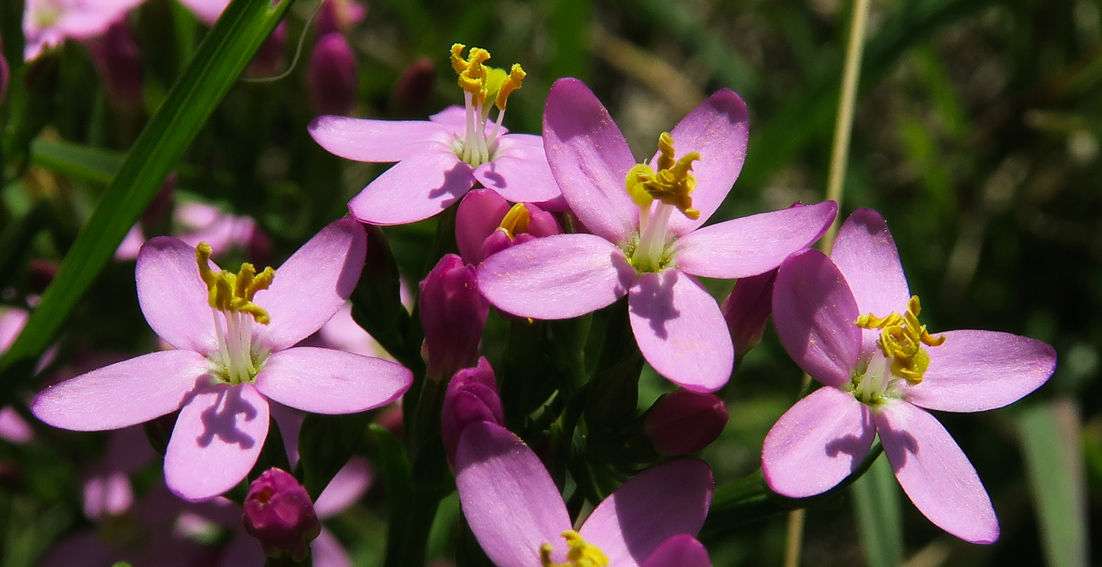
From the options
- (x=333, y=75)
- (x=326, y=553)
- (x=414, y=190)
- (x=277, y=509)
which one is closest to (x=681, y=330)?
(x=414, y=190)

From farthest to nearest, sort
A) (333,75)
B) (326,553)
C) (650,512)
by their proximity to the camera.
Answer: (326,553) < (333,75) < (650,512)

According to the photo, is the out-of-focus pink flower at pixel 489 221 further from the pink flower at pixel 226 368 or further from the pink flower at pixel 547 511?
the pink flower at pixel 547 511

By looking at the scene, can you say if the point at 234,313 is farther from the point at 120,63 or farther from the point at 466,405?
the point at 120,63

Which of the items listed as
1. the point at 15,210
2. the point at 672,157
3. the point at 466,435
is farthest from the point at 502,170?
the point at 15,210

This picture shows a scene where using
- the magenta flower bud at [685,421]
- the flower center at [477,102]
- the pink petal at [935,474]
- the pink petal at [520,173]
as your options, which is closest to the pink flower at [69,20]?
the flower center at [477,102]

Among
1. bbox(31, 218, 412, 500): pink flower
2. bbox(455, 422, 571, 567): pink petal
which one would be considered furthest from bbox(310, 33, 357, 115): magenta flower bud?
bbox(455, 422, 571, 567): pink petal

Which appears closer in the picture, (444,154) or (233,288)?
(233,288)

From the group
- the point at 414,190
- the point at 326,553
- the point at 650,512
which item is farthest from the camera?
the point at 326,553
